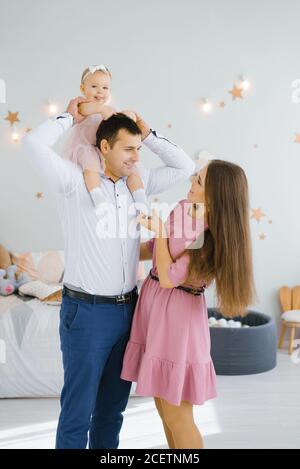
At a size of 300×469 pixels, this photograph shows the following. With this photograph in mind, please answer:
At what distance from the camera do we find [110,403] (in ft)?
6.00

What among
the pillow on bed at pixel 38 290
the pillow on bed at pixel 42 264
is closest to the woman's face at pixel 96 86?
the pillow on bed at pixel 38 290

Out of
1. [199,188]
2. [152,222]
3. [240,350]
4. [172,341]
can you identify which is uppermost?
[199,188]

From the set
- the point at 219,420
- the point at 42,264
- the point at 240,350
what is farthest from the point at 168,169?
the point at 42,264

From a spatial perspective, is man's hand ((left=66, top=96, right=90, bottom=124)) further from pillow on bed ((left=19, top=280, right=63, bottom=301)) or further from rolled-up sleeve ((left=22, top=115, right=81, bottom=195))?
pillow on bed ((left=19, top=280, right=63, bottom=301))

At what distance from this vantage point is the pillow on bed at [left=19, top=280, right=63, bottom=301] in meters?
3.30

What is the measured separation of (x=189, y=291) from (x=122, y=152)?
0.47 m

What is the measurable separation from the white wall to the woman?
241 cm

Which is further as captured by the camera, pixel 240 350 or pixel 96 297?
pixel 240 350

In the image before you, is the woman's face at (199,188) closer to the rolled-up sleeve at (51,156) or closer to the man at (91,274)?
the man at (91,274)

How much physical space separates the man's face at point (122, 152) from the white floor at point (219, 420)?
133 centimetres

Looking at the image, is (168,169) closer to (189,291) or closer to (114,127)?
(114,127)

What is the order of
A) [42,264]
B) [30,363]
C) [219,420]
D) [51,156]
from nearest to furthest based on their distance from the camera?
[51,156], [219,420], [30,363], [42,264]

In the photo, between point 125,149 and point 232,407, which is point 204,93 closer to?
point 232,407

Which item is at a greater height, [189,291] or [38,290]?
[189,291]
